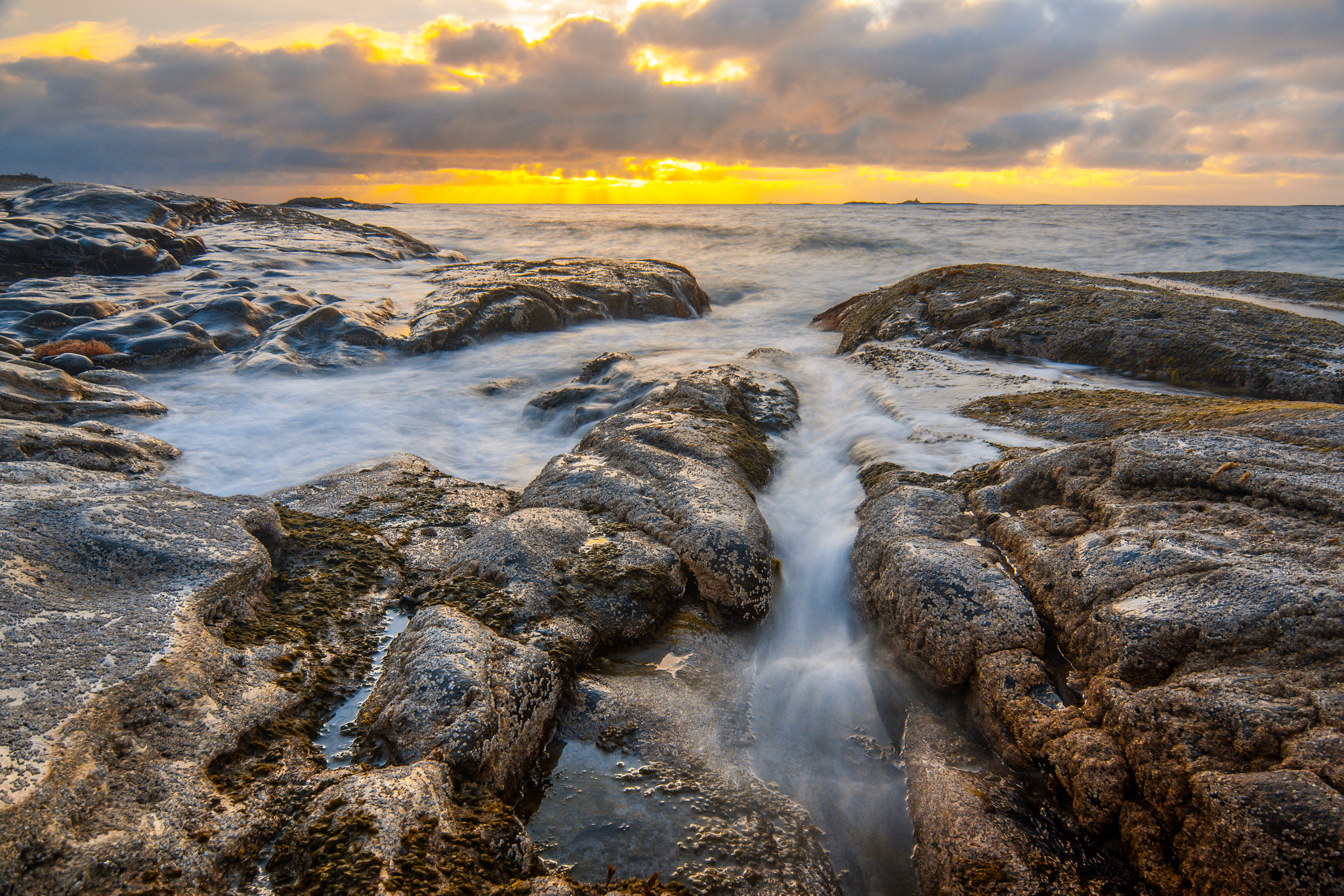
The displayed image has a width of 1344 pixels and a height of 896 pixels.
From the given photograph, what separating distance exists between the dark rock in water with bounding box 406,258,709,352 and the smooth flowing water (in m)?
0.47

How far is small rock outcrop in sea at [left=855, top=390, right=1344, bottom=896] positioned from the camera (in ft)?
7.07

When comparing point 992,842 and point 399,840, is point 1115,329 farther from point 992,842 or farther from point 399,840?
point 399,840

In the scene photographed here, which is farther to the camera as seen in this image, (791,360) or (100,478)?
(791,360)

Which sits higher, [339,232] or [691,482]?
[339,232]

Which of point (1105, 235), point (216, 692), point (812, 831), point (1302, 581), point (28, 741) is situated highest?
point (1105, 235)

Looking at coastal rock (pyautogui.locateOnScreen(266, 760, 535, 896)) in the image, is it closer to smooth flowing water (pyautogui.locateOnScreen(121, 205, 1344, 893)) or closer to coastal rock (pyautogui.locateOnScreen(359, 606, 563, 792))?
coastal rock (pyautogui.locateOnScreen(359, 606, 563, 792))

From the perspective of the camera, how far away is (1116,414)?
564 centimetres

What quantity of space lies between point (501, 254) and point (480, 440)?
2240cm

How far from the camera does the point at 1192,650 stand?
9.15ft

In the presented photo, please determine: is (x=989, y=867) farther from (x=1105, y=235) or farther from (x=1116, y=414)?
(x=1105, y=235)

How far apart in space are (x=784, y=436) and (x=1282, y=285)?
1309 cm

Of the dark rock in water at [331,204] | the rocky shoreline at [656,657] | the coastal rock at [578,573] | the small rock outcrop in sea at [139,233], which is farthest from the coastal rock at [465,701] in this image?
the dark rock in water at [331,204]

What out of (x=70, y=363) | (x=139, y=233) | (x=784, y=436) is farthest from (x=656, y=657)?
(x=139, y=233)

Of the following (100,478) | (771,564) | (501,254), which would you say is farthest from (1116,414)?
(501,254)
